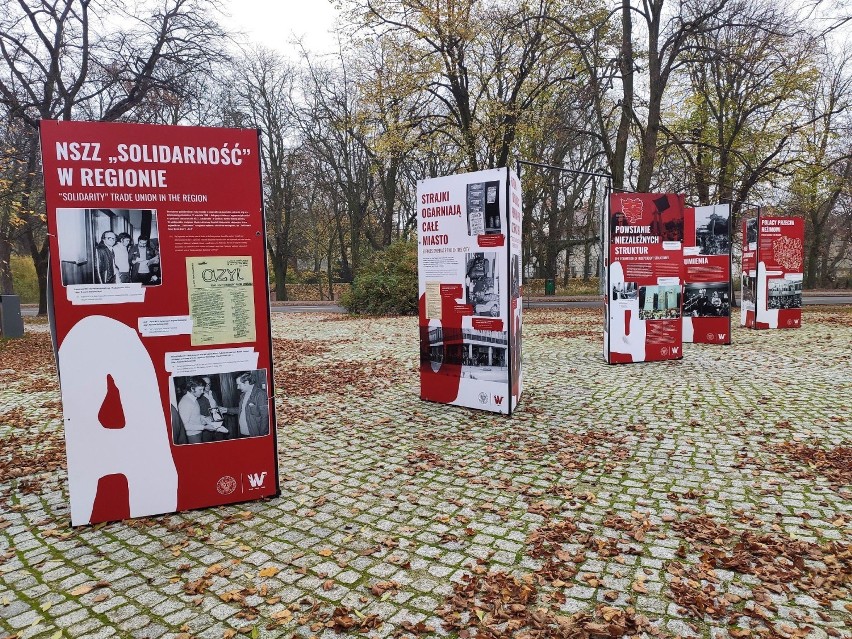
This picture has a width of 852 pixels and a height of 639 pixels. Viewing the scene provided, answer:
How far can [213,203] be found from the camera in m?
3.82

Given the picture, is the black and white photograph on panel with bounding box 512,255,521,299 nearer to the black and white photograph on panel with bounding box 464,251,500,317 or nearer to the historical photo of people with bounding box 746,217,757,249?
the black and white photograph on panel with bounding box 464,251,500,317

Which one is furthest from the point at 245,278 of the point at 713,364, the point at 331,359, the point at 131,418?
the point at 713,364

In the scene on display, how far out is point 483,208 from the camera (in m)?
6.25

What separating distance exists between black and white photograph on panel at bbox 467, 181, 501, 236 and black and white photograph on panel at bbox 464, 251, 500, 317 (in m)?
0.28

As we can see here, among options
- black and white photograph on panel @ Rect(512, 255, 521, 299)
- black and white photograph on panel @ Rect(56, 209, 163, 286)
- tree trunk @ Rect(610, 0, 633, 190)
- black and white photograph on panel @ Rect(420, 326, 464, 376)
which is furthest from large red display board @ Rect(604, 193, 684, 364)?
tree trunk @ Rect(610, 0, 633, 190)

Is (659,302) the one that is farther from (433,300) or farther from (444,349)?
(433,300)

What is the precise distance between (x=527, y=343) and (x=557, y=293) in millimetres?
24664

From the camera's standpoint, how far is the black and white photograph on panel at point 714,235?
38.7ft

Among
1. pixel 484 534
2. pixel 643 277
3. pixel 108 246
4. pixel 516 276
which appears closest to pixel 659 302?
pixel 643 277

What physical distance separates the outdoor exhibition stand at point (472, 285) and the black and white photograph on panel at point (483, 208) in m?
0.01

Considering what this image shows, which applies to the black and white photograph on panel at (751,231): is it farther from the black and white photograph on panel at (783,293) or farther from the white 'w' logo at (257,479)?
the white 'w' logo at (257,479)

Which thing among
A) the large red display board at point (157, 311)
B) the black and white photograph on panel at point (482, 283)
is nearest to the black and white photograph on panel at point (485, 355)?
the black and white photograph on panel at point (482, 283)

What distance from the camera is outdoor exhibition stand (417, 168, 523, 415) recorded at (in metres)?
6.23

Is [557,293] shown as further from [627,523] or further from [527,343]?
[627,523]
